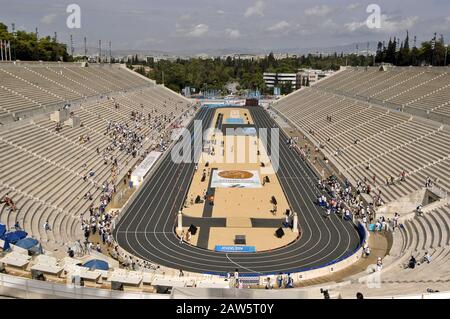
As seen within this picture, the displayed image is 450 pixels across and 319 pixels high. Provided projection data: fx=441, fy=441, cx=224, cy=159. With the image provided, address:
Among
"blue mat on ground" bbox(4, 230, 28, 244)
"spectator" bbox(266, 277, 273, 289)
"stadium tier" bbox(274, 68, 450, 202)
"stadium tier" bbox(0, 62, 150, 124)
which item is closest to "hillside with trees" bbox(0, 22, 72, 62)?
"stadium tier" bbox(0, 62, 150, 124)

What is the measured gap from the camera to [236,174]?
3466 centimetres

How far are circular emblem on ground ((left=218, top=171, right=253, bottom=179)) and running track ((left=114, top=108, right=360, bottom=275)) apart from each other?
115 inches

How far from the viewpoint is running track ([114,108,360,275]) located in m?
19.2

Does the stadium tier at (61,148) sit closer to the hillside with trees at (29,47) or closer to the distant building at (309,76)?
the hillside with trees at (29,47)

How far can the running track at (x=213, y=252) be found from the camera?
1923 centimetres

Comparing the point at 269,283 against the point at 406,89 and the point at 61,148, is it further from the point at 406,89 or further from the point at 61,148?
the point at 406,89

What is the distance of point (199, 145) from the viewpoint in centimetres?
4734

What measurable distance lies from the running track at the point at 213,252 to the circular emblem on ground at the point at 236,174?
292 cm

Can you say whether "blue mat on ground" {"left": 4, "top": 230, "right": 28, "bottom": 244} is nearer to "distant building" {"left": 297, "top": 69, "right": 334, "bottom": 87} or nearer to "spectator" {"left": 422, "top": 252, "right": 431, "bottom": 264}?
"spectator" {"left": 422, "top": 252, "right": 431, "bottom": 264}

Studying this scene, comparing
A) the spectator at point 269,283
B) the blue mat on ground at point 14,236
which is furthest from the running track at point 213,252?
the blue mat on ground at point 14,236

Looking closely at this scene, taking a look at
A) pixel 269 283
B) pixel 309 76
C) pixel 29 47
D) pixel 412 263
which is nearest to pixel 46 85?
pixel 29 47

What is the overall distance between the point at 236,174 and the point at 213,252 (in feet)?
48.1

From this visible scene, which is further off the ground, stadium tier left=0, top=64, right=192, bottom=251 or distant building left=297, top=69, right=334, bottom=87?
distant building left=297, top=69, right=334, bottom=87
